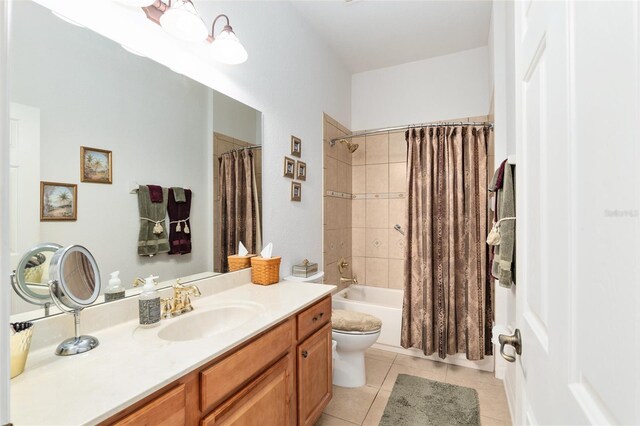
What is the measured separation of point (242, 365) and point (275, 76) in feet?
6.00

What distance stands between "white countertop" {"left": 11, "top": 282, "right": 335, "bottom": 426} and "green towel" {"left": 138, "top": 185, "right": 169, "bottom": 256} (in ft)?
1.06

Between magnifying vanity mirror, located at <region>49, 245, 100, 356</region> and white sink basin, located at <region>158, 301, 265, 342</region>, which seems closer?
magnifying vanity mirror, located at <region>49, 245, 100, 356</region>

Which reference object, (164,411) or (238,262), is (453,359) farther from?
(164,411)

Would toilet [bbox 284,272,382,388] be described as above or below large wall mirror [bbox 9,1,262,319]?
below

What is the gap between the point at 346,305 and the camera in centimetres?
289

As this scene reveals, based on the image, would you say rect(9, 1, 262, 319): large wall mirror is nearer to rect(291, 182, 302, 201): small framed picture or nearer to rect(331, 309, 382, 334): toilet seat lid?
rect(291, 182, 302, 201): small framed picture

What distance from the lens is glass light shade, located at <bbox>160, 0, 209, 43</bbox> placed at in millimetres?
1290

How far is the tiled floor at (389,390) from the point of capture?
6.08ft

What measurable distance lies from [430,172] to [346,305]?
1460 mm

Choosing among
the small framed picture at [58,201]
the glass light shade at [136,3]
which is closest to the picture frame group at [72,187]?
the small framed picture at [58,201]

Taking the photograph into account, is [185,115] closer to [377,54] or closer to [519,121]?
[519,121]

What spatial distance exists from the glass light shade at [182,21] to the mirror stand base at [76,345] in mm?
1271

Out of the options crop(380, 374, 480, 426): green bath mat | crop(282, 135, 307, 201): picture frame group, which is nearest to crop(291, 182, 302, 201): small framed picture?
crop(282, 135, 307, 201): picture frame group

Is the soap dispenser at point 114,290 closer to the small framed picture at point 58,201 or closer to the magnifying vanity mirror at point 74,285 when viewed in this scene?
the magnifying vanity mirror at point 74,285
